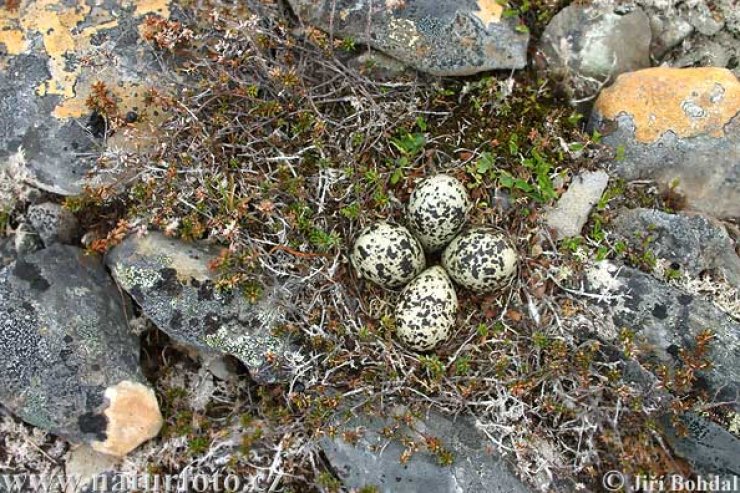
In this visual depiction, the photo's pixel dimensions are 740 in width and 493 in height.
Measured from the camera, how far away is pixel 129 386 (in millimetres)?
3693

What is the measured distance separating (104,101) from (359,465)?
2.43 meters

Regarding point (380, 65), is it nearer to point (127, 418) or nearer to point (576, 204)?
point (576, 204)

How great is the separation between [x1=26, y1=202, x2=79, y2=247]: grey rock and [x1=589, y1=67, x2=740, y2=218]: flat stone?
→ 3184 mm

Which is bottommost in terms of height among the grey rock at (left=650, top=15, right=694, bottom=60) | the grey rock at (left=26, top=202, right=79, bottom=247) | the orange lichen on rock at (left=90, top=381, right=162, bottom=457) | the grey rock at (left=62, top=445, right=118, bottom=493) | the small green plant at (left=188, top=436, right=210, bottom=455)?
the grey rock at (left=62, top=445, right=118, bottom=493)

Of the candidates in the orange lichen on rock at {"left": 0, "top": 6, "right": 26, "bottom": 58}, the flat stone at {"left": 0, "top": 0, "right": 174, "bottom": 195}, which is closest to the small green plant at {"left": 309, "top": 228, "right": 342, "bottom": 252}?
the flat stone at {"left": 0, "top": 0, "right": 174, "bottom": 195}

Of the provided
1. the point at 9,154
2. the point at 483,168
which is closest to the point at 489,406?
the point at 483,168

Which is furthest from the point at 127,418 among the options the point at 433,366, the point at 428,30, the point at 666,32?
the point at 666,32

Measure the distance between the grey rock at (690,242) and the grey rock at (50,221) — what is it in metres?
3.25

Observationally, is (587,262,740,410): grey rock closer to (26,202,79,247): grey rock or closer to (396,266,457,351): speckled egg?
(396,266,457,351): speckled egg

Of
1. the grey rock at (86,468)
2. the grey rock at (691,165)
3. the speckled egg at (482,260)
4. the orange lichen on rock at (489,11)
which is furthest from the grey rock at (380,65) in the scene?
the grey rock at (86,468)

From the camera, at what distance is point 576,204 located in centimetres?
399

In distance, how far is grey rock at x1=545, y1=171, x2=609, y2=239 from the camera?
13.0ft

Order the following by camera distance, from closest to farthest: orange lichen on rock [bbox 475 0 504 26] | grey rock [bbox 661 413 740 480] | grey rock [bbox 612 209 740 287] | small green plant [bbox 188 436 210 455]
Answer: grey rock [bbox 661 413 740 480], small green plant [bbox 188 436 210 455], grey rock [bbox 612 209 740 287], orange lichen on rock [bbox 475 0 504 26]

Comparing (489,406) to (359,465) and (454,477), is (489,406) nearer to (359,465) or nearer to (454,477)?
(454,477)
